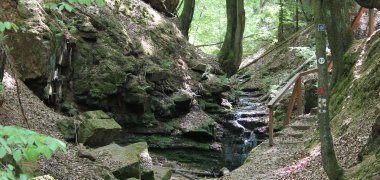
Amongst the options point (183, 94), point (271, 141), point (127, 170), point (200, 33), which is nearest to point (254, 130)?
point (183, 94)

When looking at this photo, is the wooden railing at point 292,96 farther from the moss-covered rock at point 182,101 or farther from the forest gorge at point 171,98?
the moss-covered rock at point 182,101

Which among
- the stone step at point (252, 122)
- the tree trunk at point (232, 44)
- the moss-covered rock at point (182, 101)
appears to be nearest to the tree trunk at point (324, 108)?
the stone step at point (252, 122)

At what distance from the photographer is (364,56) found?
29.7 feet

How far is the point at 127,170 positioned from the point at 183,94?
300 inches

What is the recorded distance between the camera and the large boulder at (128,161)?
770 centimetres

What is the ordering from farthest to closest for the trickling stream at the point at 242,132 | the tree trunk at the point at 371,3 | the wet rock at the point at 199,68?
the wet rock at the point at 199,68, the trickling stream at the point at 242,132, the tree trunk at the point at 371,3

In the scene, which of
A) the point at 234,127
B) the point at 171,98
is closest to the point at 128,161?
the point at 171,98

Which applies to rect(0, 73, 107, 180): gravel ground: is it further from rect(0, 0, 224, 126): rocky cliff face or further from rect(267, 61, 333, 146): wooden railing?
rect(267, 61, 333, 146): wooden railing

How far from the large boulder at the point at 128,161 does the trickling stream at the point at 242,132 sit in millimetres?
3988

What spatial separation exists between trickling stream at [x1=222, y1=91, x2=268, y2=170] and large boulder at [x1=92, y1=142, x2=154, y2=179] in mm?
3988

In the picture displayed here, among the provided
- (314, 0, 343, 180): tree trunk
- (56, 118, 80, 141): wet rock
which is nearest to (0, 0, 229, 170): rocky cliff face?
(56, 118, 80, 141): wet rock

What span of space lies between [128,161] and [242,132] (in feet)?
24.1


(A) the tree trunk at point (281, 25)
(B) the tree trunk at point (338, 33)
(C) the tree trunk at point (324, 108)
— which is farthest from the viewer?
(A) the tree trunk at point (281, 25)

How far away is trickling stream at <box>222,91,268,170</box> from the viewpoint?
1304 centimetres
